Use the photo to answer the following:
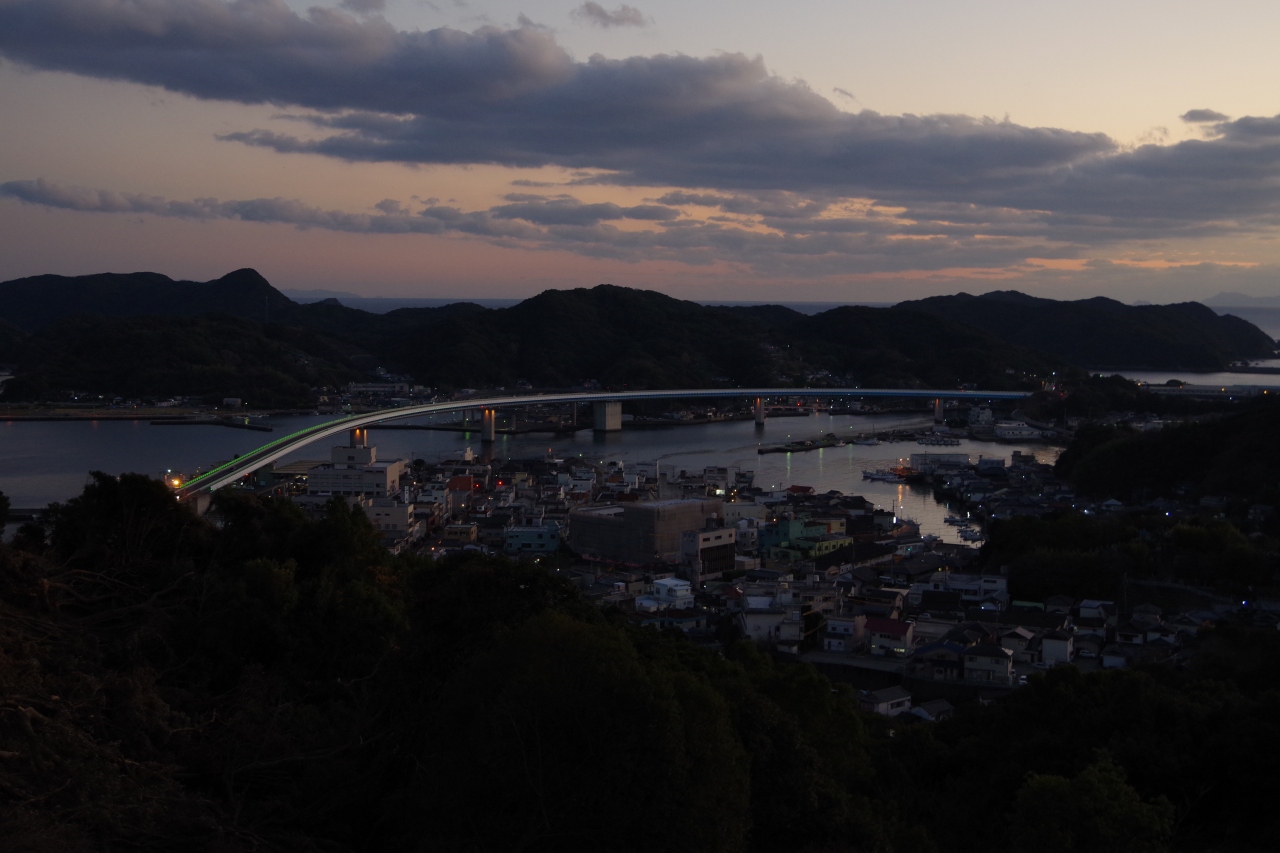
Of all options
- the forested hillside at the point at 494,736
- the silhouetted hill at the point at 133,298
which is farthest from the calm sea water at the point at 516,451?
the silhouetted hill at the point at 133,298

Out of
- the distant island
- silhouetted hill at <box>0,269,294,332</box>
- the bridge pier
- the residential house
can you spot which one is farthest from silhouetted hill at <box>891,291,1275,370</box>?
the residential house

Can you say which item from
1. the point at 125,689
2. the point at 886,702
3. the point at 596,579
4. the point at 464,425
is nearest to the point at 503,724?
the point at 125,689

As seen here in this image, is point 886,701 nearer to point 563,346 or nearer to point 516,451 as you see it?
point 516,451

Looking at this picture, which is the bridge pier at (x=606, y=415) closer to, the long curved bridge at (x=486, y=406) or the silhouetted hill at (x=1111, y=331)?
the long curved bridge at (x=486, y=406)

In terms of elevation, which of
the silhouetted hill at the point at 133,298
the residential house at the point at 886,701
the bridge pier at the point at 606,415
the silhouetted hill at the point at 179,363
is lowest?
the residential house at the point at 886,701

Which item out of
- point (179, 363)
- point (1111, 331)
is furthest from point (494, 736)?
point (1111, 331)

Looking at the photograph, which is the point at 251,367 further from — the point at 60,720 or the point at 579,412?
the point at 60,720

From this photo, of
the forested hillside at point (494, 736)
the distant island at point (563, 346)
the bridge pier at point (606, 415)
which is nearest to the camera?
the forested hillside at point (494, 736)

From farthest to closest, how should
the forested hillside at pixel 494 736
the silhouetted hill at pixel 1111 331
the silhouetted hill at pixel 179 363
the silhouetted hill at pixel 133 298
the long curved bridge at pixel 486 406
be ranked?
the silhouetted hill at pixel 133 298 → the silhouetted hill at pixel 1111 331 → the silhouetted hill at pixel 179 363 → the long curved bridge at pixel 486 406 → the forested hillside at pixel 494 736
